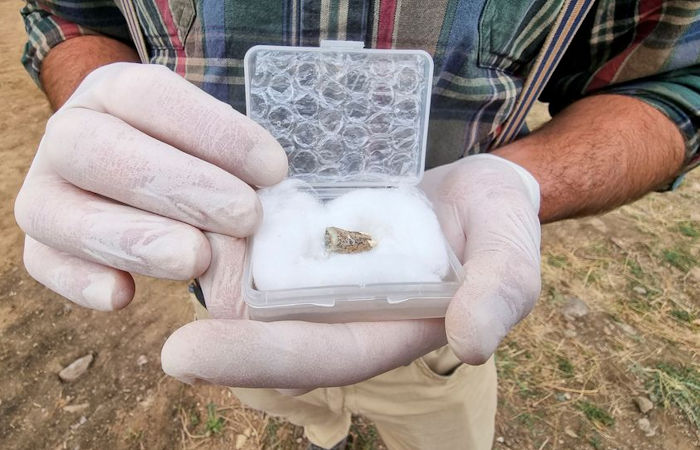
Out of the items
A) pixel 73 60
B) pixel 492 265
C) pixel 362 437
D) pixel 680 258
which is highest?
pixel 73 60

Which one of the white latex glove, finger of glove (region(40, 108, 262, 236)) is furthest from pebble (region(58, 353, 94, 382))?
finger of glove (region(40, 108, 262, 236))

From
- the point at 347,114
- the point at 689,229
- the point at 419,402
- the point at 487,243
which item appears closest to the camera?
the point at 487,243

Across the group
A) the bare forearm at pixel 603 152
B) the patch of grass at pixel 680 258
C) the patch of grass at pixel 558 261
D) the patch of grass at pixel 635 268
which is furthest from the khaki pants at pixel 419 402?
the patch of grass at pixel 680 258

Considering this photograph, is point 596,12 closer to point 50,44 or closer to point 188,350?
point 188,350

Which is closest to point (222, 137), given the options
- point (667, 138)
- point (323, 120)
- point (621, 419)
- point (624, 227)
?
point (323, 120)

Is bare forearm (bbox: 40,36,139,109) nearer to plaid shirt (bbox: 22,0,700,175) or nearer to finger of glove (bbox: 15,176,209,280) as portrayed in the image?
plaid shirt (bbox: 22,0,700,175)

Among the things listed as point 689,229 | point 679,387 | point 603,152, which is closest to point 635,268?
point 689,229

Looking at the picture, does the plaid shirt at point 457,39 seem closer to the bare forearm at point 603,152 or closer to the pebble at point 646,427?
the bare forearm at point 603,152

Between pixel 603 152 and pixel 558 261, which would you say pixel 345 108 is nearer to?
pixel 603 152
